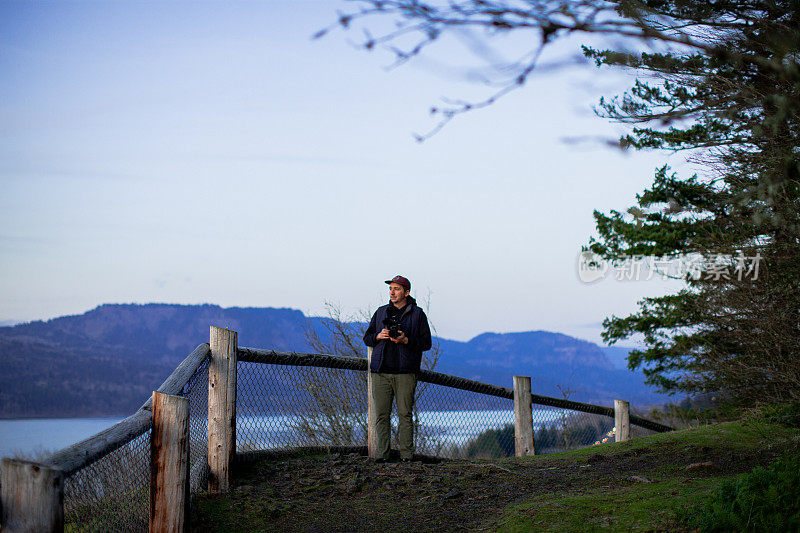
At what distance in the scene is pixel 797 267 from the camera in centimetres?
881

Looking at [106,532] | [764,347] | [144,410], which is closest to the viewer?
[106,532]

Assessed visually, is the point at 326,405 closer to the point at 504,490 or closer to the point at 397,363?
the point at 397,363

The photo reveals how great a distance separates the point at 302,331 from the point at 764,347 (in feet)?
28.0

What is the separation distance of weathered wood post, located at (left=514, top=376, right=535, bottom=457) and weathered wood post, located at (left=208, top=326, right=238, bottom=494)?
4.92 m

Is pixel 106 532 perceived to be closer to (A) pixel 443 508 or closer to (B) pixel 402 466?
(A) pixel 443 508

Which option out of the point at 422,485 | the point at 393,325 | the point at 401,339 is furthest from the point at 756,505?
the point at 393,325

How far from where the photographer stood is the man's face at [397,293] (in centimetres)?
785

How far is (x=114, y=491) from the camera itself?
3635mm

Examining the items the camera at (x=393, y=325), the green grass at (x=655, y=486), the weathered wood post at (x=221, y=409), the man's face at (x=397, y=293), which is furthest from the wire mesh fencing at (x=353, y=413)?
the green grass at (x=655, y=486)

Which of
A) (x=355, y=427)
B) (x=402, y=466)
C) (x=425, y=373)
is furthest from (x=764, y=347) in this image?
(x=355, y=427)

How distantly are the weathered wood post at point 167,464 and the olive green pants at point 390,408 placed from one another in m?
3.54

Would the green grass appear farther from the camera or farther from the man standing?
the camera

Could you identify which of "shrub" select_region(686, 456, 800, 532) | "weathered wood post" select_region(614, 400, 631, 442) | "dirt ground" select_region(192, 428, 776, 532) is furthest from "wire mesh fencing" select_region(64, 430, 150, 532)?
"weathered wood post" select_region(614, 400, 631, 442)

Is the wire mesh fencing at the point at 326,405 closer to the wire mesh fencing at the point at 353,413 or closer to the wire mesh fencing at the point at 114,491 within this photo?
the wire mesh fencing at the point at 353,413
